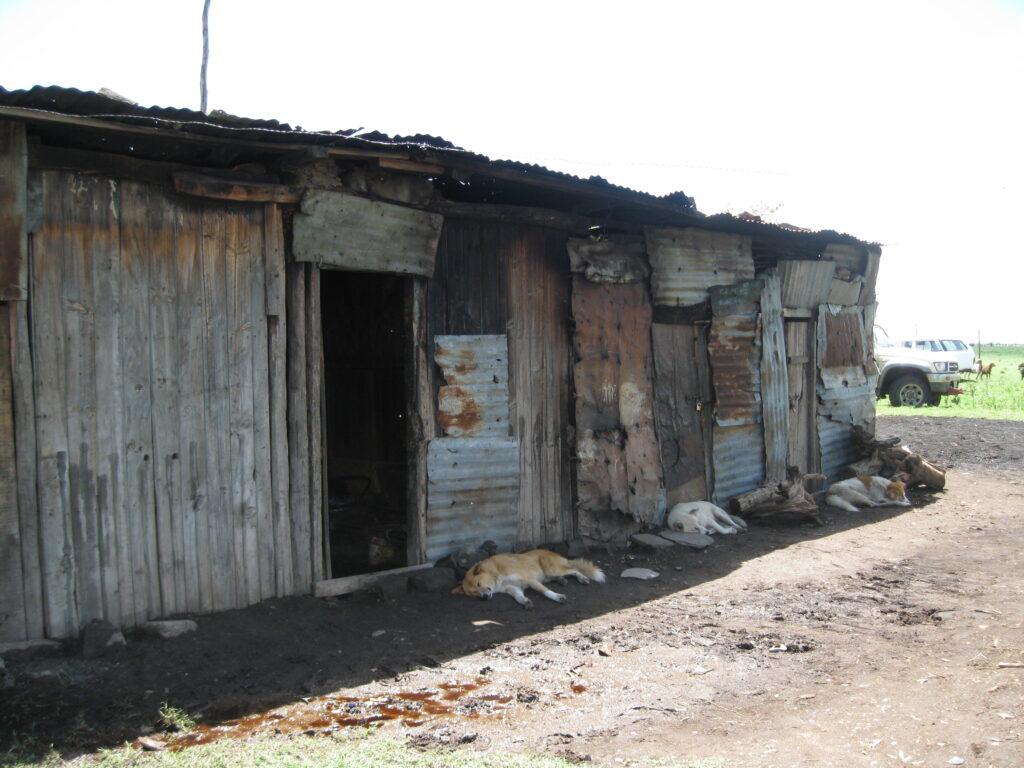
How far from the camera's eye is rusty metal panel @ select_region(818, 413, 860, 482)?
37.1ft

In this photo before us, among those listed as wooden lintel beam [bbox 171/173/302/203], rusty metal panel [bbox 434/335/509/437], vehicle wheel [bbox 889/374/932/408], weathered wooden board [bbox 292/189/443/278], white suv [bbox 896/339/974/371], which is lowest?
vehicle wheel [bbox 889/374/932/408]

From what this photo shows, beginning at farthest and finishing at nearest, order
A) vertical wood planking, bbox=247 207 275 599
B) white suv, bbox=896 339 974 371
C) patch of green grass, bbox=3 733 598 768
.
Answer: white suv, bbox=896 339 974 371, vertical wood planking, bbox=247 207 275 599, patch of green grass, bbox=3 733 598 768

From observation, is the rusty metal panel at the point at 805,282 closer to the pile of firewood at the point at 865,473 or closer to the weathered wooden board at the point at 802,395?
the weathered wooden board at the point at 802,395

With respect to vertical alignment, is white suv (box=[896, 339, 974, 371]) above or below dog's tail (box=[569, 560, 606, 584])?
above

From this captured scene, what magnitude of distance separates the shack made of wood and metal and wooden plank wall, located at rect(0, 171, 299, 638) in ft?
0.05

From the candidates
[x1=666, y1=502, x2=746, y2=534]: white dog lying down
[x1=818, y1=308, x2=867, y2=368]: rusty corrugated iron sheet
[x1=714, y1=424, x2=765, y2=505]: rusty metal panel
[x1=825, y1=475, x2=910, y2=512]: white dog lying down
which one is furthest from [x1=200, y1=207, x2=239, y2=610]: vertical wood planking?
[x1=818, y1=308, x2=867, y2=368]: rusty corrugated iron sheet

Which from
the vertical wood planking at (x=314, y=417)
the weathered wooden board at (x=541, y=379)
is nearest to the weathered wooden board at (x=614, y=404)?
the weathered wooden board at (x=541, y=379)

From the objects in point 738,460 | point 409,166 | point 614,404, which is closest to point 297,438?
point 409,166

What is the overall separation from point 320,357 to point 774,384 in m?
6.32

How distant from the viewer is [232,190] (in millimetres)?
5574

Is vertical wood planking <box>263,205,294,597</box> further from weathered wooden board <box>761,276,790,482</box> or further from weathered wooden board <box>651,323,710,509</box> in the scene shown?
weathered wooden board <box>761,276,790,482</box>

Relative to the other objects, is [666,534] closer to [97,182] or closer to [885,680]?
[885,680]

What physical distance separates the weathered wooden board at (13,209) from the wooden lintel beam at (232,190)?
892 mm

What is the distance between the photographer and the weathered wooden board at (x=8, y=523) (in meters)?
4.77
